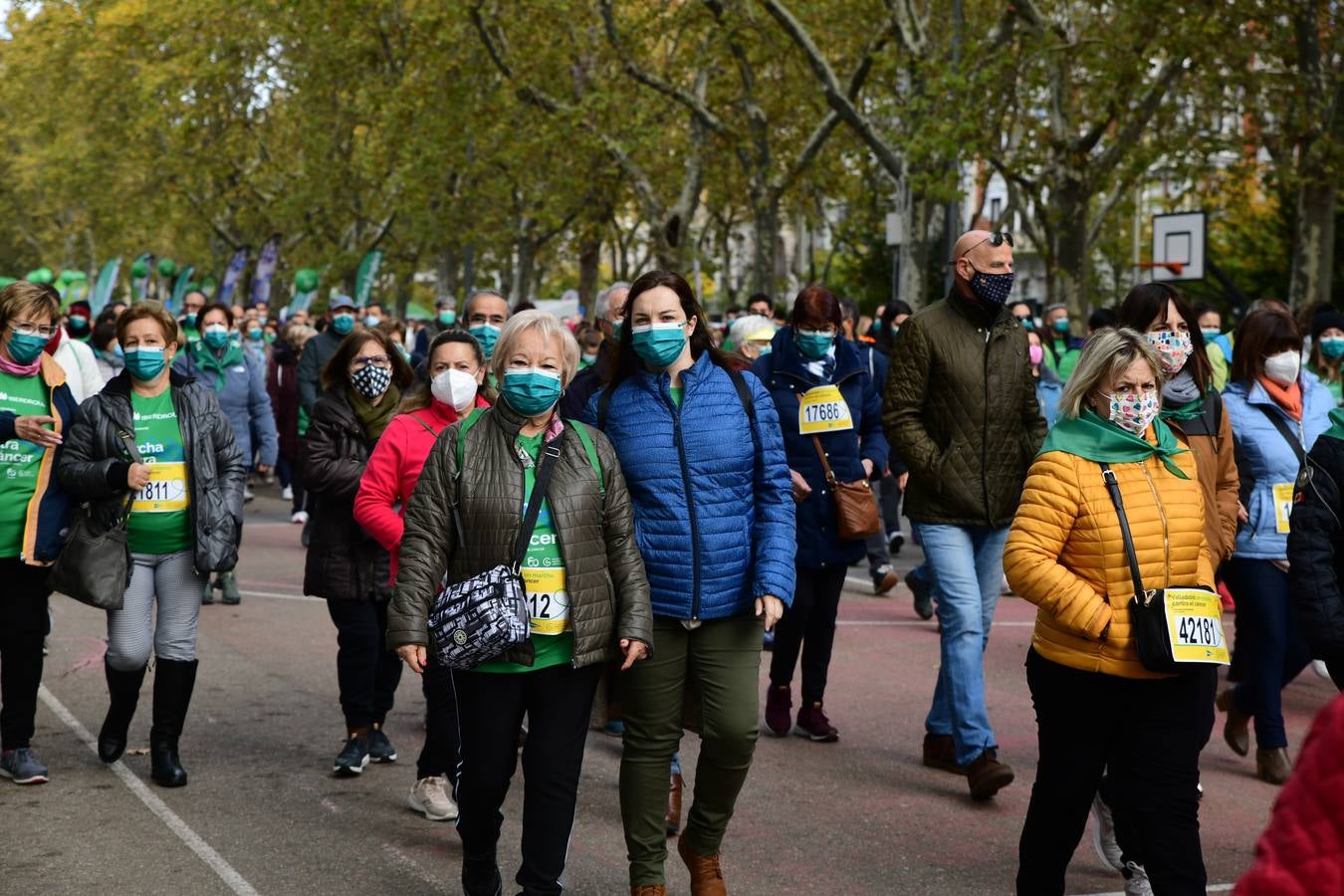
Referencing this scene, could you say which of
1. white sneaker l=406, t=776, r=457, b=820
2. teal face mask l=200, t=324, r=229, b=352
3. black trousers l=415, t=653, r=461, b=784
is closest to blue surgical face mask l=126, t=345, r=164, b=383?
black trousers l=415, t=653, r=461, b=784

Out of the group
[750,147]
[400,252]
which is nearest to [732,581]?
[750,147]

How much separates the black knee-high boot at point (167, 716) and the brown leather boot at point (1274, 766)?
434 centimetres

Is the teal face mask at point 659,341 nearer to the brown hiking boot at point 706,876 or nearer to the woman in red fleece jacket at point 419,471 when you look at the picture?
the woman in red fleece jacket at point 419,471

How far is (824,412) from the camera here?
781 centimetres

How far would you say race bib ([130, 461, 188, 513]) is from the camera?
682 centimetres

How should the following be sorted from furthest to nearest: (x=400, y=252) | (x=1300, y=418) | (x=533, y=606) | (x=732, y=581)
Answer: (x=400, y=252) < (x=1300, y=418) < (x=732, y=581) < (x=533, y=606)

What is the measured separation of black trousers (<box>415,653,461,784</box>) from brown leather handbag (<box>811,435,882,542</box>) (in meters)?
2.06

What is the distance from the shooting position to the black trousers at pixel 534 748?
493 centimetres

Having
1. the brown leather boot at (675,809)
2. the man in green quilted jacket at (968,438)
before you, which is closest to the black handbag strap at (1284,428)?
the man in green quilted jacket at (968,438)

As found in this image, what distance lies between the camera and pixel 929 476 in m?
6.78

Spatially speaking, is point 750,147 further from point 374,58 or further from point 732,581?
point 732,581

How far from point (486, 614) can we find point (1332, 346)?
20.8ft

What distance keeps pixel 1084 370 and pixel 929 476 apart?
1853 mm

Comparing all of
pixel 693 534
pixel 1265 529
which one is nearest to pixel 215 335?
pixel 1265 529
